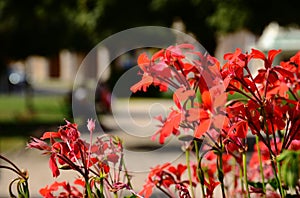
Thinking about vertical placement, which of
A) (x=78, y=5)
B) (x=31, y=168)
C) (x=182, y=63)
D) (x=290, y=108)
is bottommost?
(x=290, y=108)

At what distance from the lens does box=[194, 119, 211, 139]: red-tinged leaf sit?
172 centimetres

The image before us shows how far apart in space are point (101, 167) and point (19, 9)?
42.5 ft

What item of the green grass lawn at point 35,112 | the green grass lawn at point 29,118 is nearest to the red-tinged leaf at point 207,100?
the green grass lawn at point 29,118

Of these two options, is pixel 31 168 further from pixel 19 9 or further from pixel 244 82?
pixel 244 82

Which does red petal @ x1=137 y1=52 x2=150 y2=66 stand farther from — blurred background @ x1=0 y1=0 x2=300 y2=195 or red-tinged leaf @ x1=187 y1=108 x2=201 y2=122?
blurred background @ x1=0 y1=0 x2=300 y2=195

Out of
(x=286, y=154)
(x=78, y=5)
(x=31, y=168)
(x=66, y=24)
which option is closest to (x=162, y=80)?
(x=286, y=154)

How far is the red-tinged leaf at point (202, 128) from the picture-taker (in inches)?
67.6

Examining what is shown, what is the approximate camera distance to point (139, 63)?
75.1 inches

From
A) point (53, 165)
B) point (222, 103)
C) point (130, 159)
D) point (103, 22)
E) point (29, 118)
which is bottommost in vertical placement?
point (53, 165)

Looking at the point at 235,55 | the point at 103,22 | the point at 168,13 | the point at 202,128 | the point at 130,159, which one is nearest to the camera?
the point at 202,128

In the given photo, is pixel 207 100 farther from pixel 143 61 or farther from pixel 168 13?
pixel 168 13

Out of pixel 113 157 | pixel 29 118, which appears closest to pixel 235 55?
pixel 113 157

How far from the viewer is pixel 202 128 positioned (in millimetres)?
1729

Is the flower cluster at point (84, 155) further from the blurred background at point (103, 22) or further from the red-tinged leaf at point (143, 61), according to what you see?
the blurred background at point (103, 22)
